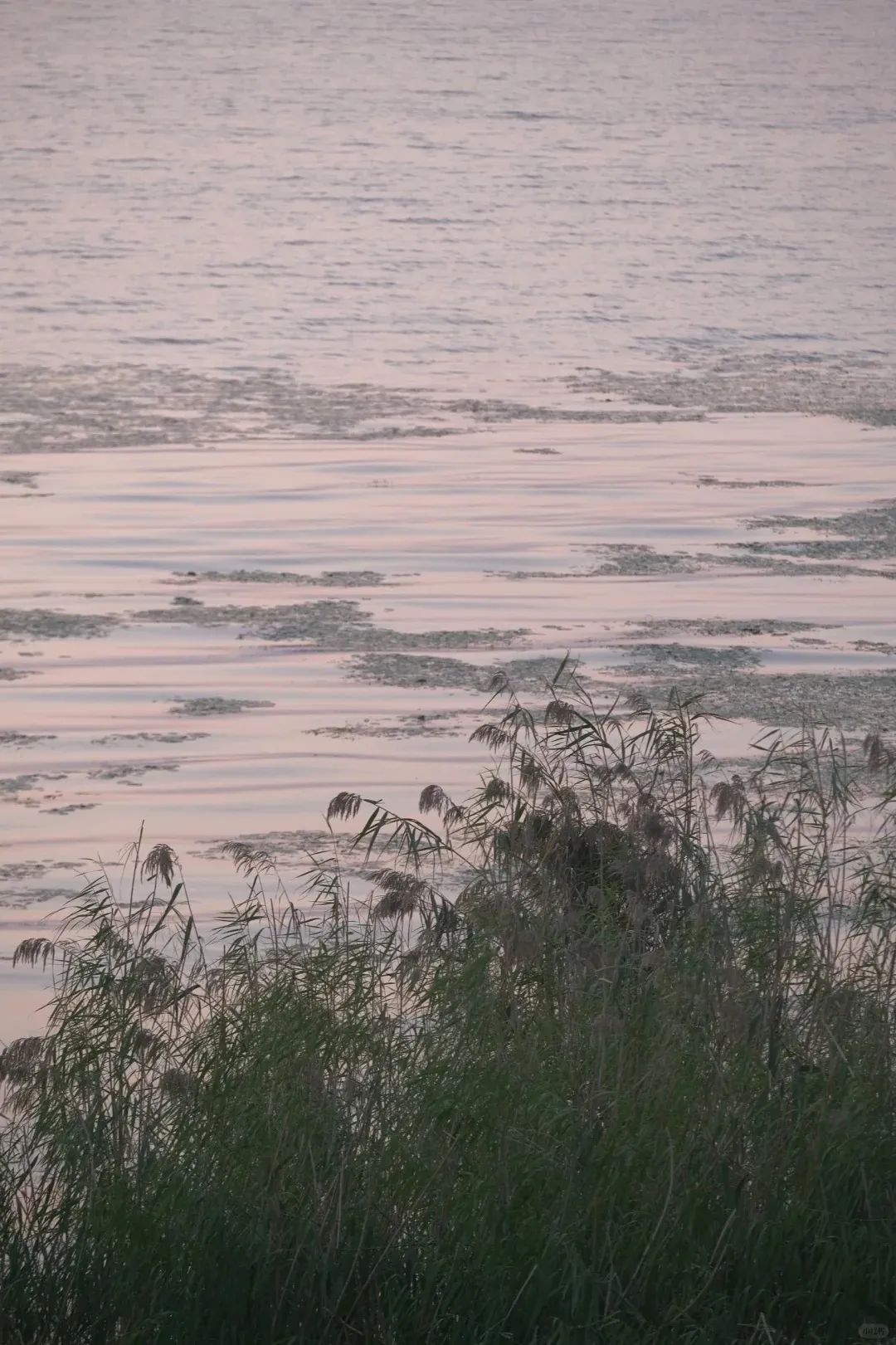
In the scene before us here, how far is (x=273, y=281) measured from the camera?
2864cm

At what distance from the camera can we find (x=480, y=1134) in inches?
188

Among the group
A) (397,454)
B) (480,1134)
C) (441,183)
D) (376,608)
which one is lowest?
(480,1134)

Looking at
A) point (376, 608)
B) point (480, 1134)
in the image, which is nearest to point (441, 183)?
point (376, 608)

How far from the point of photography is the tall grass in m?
4.48

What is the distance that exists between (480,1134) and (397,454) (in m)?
11.9

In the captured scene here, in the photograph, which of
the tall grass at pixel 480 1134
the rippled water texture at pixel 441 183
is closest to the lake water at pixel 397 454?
the rippled water texture at pixel 441 183

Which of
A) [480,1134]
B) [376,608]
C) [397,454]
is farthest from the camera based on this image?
[397,454]

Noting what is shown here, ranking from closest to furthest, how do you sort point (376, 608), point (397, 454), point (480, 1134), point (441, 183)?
point (480, 1134) → point (376, 608) → point (397, 454) → point (441, 183)

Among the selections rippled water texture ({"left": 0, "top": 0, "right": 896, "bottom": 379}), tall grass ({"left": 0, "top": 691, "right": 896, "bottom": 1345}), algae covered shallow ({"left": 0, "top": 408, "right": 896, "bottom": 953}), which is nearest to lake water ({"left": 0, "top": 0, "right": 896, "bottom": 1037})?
algae covered shallow ({"left": 0, "top": 408, "right": 896, "bottom": 953})

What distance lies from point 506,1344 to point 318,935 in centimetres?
146

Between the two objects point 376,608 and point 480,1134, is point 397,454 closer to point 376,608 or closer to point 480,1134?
point 376,608

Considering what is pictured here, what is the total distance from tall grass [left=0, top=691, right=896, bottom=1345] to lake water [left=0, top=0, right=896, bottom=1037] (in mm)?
1496

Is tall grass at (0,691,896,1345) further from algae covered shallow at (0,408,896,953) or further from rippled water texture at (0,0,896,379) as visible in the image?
rippled water texture at (0,0,896,379)

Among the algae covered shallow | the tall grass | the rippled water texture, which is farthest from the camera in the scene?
the rippled water texture
